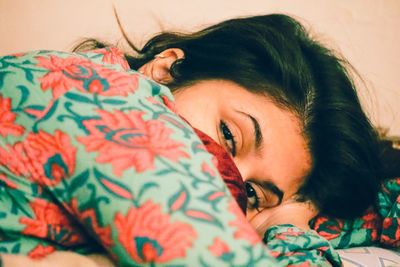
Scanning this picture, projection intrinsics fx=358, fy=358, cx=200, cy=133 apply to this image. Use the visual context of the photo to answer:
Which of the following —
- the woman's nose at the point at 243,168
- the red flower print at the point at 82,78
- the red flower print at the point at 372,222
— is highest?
the red flower print at the point at 82,78

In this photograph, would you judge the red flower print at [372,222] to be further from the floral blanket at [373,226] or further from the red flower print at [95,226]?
the red flower print at [95,226]

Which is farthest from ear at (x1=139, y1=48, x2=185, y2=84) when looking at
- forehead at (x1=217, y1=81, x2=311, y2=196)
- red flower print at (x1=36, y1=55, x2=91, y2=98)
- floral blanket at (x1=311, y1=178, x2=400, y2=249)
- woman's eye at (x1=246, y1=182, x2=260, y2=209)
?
floral blanket at (x1=311, y1=178, x2=400, y2=249)

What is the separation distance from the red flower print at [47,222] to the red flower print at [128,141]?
0.32 ft

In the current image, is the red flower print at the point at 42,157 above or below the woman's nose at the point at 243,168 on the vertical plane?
above

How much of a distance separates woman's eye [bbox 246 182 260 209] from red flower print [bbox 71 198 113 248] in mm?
533

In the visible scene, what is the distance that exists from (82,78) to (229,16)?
104cm

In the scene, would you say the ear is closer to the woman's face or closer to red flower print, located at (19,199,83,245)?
the woman's face

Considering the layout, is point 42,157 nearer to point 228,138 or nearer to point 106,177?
point 106,177

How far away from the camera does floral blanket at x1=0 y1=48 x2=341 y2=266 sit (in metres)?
0.35

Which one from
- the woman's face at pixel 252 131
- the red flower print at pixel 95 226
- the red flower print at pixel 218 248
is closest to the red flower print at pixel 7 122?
the red flower print at pixel 95 226

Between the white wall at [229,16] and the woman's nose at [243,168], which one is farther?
the white wall at [229,16]

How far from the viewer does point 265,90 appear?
34.3 inches

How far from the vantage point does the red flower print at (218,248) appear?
34 centimetres

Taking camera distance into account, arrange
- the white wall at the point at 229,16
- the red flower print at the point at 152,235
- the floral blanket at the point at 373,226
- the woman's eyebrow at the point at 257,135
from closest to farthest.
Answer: the red flower print at the point at 152,235, the woman's eyebrow at the point at 257,135, the floral blanket at the point at 373,226, the white wall at the point at 229,16
